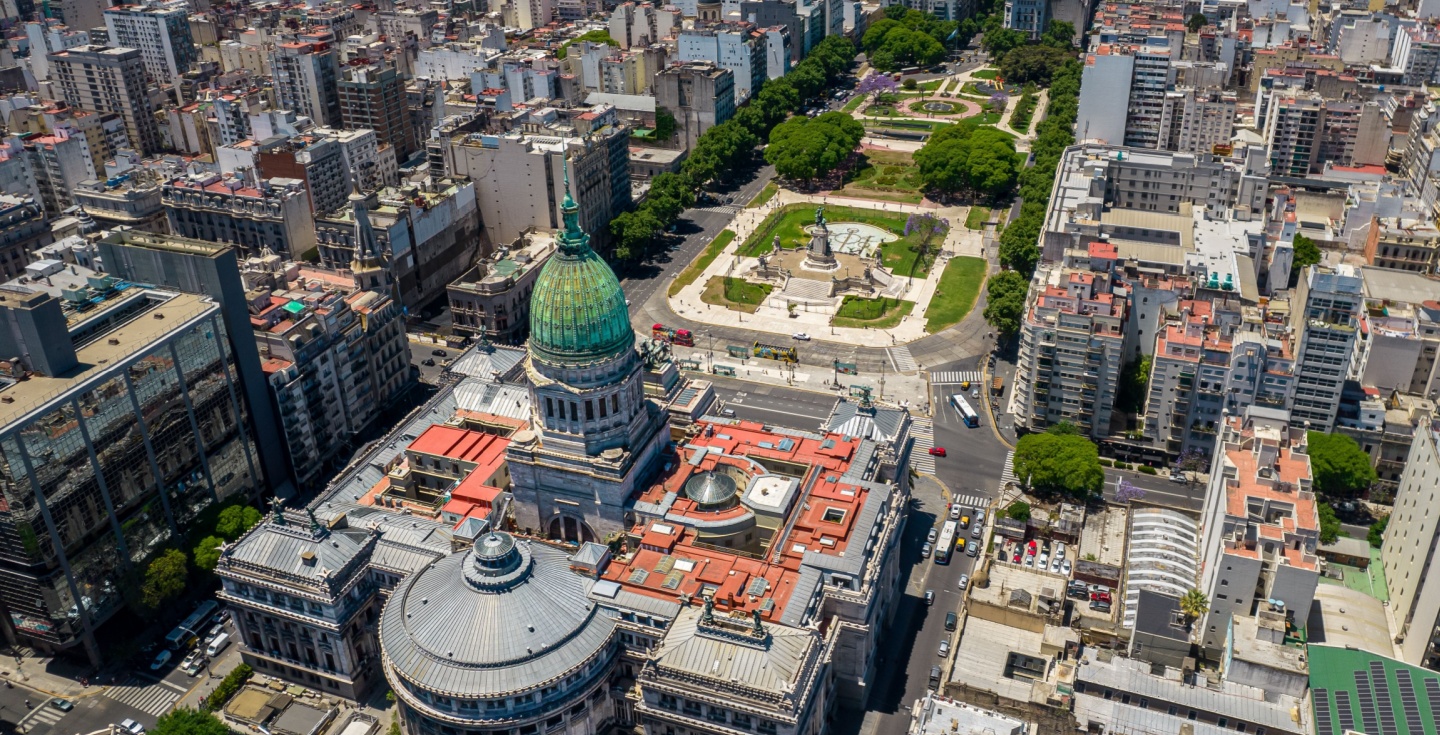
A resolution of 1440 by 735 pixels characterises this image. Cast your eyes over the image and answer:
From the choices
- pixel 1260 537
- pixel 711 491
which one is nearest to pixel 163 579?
pixel 711 491

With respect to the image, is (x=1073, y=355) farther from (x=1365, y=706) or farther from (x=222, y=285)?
(x=222, y=285)

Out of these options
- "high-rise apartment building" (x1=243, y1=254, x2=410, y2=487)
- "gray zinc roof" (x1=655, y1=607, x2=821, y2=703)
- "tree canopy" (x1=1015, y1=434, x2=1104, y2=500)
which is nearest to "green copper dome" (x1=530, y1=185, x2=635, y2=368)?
"gray zinc roof" (x1=655, y1=607, x2=821, y2=703)

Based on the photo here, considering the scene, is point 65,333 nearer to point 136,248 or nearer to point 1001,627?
point 136,248

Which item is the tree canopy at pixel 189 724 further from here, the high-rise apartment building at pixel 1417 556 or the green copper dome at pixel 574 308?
the high-rise apartment building at pixel 1417 556

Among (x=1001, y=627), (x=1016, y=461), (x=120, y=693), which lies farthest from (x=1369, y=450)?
(x=120, y=693)

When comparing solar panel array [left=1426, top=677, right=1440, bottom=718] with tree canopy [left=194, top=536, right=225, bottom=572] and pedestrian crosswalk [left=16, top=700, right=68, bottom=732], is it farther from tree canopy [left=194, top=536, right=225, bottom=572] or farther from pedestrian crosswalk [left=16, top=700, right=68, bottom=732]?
pedestrian crosswalk [left=16, top=700, right=68, bottom=732]

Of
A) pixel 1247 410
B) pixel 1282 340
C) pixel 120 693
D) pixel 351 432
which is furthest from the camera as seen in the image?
pixel 351 432
